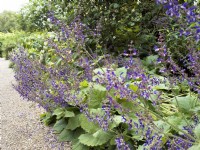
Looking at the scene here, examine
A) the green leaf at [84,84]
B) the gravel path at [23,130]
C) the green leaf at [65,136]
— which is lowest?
the gravel path at [23,130]

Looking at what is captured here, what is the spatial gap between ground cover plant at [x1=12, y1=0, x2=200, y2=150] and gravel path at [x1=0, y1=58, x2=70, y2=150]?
17cm

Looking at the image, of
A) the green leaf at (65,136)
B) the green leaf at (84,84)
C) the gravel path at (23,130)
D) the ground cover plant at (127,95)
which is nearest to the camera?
the ground cover plant at (127,95)

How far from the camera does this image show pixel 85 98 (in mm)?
3098

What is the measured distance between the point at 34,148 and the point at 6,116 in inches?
68.1

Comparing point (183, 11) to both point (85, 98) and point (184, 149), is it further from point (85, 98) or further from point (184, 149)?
point (85, 98)

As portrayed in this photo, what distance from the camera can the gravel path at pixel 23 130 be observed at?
3.54 meters

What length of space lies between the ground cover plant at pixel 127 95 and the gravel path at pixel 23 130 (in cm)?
17

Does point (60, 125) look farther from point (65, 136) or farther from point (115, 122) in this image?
point (115, 122)

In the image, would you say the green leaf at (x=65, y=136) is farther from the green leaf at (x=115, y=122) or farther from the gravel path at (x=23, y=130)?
the green leaf at (x=115, y=122)

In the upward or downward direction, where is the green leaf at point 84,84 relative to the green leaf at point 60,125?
upward

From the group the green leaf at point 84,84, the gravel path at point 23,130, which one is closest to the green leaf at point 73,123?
the gravel path at point 23,130

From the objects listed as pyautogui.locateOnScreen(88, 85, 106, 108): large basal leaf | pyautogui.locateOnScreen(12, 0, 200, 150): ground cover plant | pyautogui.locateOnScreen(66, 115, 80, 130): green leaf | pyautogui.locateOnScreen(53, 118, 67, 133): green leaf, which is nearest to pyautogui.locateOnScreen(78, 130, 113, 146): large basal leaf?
pyautogui.locateOnScreen(12, 0, 200, 150): ground cover plant

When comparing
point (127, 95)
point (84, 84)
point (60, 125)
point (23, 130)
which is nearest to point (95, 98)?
point (84, 84)

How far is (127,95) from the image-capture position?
1667mm
